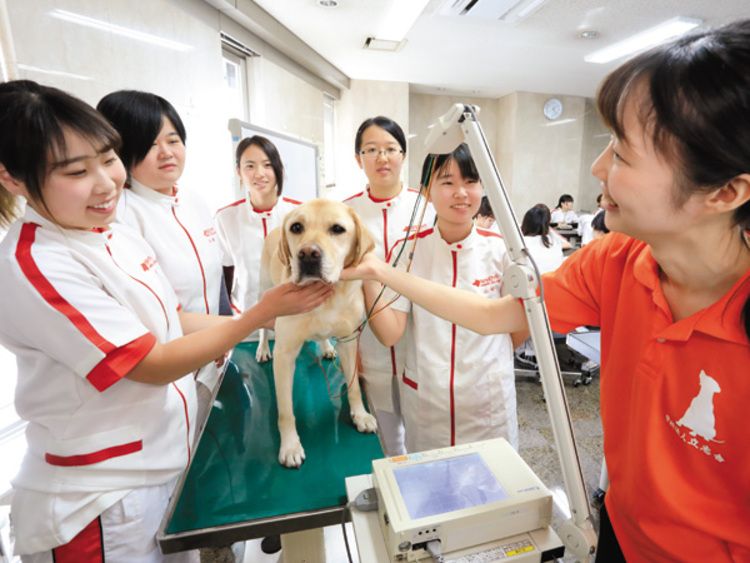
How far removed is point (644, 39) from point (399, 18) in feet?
12.6

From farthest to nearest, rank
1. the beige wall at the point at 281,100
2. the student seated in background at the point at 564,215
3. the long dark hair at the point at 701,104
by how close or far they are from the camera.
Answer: the student seated in background at the point at 564,215 < the beige wall at the point at 281,100 < the long dark hair at the point at 701,104

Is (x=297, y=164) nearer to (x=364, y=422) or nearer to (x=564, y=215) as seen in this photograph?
(x=364, y=422)

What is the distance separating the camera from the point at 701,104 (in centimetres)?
68

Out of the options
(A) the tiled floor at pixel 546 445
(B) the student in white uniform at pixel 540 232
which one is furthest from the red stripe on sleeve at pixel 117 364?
(B) the student in white uniform at pixel 540 232

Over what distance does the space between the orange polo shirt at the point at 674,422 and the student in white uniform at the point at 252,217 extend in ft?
6.83

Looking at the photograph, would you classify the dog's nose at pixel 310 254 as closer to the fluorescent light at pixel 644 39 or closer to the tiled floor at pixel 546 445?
the tiled floor at pixel 546 445

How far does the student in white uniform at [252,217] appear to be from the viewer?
2586mm

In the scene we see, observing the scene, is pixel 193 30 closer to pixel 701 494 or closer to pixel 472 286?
pixel 472 286

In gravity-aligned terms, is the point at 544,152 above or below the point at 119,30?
above

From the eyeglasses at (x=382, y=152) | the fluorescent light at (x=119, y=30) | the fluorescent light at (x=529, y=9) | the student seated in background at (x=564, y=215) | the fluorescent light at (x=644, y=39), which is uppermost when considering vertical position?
the fluorescent light at (x=644, y=39)

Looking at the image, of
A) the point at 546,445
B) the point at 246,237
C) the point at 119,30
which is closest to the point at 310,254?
the point at 246,237

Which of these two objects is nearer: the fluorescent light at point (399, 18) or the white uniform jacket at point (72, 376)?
the white uniform jacket at point (72, 376)

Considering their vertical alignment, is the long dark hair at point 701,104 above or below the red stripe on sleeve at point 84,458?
above

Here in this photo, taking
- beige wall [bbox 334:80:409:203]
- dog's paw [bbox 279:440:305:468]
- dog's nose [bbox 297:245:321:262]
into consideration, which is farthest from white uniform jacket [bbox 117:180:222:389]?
beige wall [bbox 334:80:409:203]
